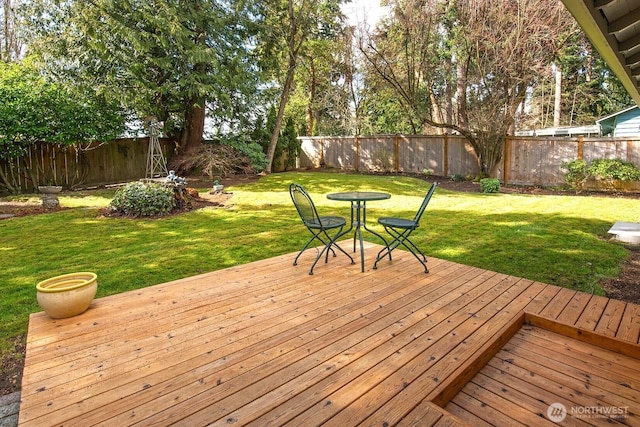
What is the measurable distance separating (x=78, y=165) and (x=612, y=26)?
11215 mm

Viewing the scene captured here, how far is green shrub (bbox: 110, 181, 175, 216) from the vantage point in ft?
21.0

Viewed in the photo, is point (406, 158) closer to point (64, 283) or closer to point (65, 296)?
point (64, 283)

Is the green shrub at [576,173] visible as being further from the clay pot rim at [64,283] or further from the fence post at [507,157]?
the clay pot rim at [64,283]

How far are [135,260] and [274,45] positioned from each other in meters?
9.69

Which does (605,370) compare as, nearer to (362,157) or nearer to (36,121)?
(36,121)

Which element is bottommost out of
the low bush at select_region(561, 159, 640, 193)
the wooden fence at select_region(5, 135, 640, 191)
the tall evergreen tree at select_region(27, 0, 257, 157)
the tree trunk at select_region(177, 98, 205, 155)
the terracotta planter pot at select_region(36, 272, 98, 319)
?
the terracotta planter pot at select_region(36, 272, 98, 319)

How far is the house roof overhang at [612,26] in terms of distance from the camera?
60.6 inches

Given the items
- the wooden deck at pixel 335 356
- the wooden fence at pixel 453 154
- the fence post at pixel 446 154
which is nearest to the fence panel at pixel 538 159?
the wooden fence at pixel 453 154

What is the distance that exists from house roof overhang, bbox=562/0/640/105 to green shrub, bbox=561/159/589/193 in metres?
7.37

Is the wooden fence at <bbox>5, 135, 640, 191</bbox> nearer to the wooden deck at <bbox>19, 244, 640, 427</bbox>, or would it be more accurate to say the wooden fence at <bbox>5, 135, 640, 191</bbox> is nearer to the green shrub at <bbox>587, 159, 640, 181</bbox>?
the green shrub at <bbox>587, 159, 640, 181</bbox>

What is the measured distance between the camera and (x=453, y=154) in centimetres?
1166

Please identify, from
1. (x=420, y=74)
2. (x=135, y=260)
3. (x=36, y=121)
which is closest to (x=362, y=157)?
(x=420, y=74)

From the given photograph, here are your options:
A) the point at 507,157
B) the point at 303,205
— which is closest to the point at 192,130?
the point at 303,205

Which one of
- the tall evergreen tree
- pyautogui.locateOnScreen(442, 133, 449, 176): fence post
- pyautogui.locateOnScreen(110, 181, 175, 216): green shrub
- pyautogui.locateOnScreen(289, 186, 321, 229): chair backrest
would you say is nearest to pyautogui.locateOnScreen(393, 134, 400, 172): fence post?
pyautogui.locateOnScreen(442, 133, 449, 176): fence post
